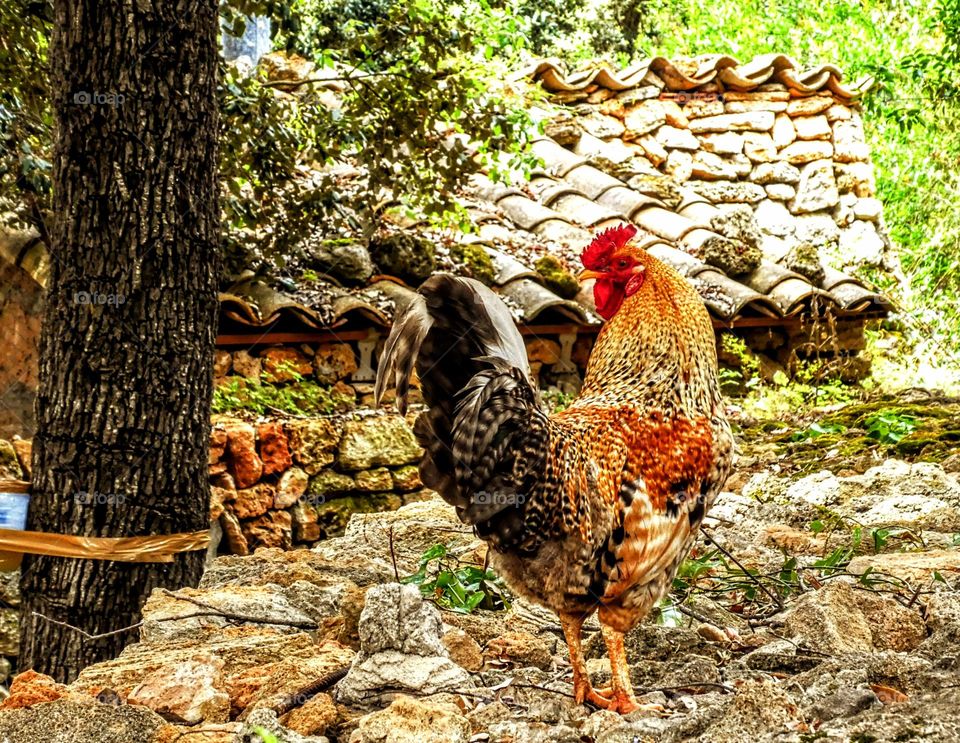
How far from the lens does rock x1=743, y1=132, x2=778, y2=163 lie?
37.0ft

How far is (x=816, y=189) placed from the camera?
11.2 m

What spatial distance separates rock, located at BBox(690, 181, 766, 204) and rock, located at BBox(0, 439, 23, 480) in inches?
293

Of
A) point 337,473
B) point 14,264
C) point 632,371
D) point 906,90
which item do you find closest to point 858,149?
point 906,90

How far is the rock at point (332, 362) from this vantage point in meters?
7.03

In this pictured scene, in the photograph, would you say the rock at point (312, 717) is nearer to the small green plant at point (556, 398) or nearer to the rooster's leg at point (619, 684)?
the rooster's leg at point (619, 684)

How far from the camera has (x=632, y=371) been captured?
3016mm

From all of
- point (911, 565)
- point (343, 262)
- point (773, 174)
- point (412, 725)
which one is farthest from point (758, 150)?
point (412, 725)

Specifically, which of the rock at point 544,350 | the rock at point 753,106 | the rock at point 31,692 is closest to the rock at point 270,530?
the rock at point 544,350

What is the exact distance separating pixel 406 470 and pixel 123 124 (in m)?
3.74

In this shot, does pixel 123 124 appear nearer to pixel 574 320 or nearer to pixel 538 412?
pixel 538 412

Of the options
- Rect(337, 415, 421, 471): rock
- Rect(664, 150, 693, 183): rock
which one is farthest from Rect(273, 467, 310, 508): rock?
Rect(664, 150, 693, 183): rock

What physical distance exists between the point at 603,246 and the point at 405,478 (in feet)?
14.0

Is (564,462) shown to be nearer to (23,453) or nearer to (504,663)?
(504,663)

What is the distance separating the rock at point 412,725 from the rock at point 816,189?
383 inches
